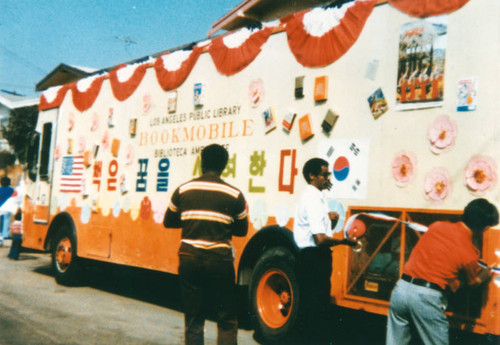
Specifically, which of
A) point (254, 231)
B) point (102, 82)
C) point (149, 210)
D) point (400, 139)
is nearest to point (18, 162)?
point (102, 82)

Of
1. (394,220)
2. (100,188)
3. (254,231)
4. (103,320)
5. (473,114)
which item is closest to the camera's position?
(473,114)

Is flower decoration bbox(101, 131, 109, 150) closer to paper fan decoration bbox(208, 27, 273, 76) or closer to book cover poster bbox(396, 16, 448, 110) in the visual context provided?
paper fan decoration bbox(208, 27, 273, 76)

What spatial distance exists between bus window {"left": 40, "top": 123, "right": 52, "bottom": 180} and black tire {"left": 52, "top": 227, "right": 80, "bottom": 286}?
50.6 inches

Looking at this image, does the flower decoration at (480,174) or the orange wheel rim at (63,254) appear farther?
the orange wheel rim at (63,254)

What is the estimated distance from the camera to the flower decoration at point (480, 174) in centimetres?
433

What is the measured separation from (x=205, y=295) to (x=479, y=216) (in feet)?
6.34

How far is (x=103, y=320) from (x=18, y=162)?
19.0m

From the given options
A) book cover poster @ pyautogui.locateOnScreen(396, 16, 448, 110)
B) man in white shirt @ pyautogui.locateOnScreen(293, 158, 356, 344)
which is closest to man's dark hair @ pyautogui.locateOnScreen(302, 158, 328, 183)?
man in white shirt @ pyautogui.locateOnScreen(293, 158, 356, 344)

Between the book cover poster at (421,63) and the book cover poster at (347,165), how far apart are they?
0.55 m

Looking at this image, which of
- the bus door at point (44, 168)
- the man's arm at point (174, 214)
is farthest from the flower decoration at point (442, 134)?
the bus door at point (44, 168)

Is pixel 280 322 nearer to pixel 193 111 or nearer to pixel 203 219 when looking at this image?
pixel 203 219

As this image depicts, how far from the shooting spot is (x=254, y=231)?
623 centimetres

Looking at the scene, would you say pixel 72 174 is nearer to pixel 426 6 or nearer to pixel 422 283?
pixel 426 6

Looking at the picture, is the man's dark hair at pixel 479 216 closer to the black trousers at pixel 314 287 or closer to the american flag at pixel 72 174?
the black trousers at pixel 314 287
